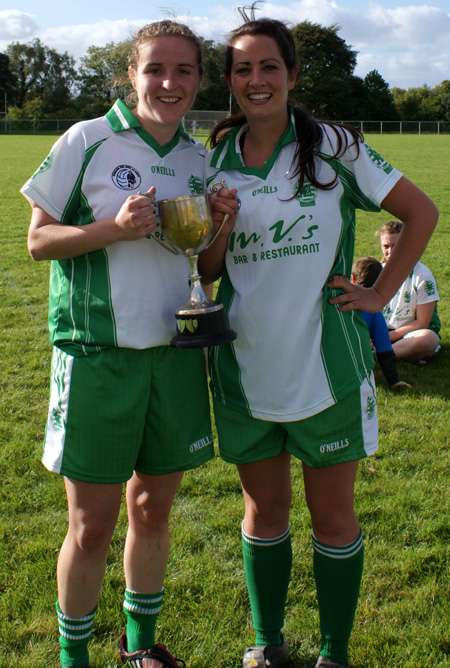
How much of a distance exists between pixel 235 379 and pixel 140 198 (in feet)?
2.22

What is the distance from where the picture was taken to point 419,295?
5395 millimetres

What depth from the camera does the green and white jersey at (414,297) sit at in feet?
17.5

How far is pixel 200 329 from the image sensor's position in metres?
1.92

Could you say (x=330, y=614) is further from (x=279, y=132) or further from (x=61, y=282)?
(x=279, y=132)

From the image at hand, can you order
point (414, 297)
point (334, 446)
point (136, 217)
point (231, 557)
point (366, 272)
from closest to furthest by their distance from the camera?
point (136, 217), point (334, 446), point (231, 557), point (366, 272), point (414, 297)

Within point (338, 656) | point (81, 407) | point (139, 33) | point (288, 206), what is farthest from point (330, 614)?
point (139, 33)

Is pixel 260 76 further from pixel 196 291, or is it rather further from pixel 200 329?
pixel 200 329

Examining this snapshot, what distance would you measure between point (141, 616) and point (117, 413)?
30.7 inches

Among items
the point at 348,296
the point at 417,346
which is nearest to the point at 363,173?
the point at 348,296

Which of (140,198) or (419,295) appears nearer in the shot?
(140,198)

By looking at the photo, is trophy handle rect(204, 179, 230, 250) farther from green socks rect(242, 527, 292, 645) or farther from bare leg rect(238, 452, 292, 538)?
green socks rect(242, 527, 292, 645)

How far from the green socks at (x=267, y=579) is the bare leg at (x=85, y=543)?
516 millimetres

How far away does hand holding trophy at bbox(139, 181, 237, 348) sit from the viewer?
1.92 metres

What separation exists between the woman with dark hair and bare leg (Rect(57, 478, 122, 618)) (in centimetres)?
42
